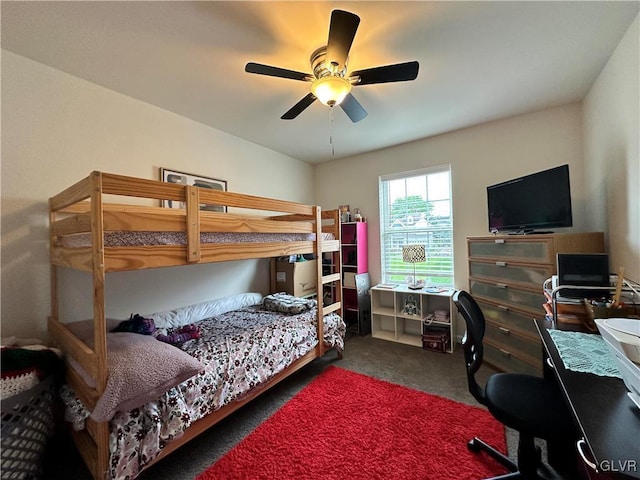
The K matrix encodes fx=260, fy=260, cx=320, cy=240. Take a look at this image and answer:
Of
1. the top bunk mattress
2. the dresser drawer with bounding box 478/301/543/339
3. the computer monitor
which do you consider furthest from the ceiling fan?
the dresser drawer with bounding box 478/301/543/339

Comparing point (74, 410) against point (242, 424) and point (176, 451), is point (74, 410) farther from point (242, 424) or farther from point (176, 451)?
point (242, 424)

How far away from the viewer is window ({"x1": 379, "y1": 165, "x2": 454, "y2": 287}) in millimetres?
3449

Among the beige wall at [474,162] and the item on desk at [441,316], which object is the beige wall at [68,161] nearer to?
the beige wall at [474,162]

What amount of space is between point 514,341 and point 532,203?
1.30 meters

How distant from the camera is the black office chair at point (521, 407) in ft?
3.76

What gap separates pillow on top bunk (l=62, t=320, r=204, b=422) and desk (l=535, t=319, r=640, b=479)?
5.52 ft

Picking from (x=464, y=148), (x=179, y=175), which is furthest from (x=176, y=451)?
(x=464, y=148)

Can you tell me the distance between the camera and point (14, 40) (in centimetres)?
167

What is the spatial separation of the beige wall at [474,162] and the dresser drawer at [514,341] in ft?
2.31

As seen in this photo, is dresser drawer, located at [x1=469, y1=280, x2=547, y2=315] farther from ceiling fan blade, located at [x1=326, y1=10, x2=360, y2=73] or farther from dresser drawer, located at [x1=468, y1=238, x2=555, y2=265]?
ceiling fan blade, located at [x1=326, y1=10, x2=360, y2=73]

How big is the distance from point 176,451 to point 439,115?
3.69 m

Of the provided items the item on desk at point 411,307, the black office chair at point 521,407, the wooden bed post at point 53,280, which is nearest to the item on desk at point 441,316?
the item on desk at point 411,307

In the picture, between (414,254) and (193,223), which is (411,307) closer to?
(414,254)

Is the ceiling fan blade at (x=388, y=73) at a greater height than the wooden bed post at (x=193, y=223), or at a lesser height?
greater
